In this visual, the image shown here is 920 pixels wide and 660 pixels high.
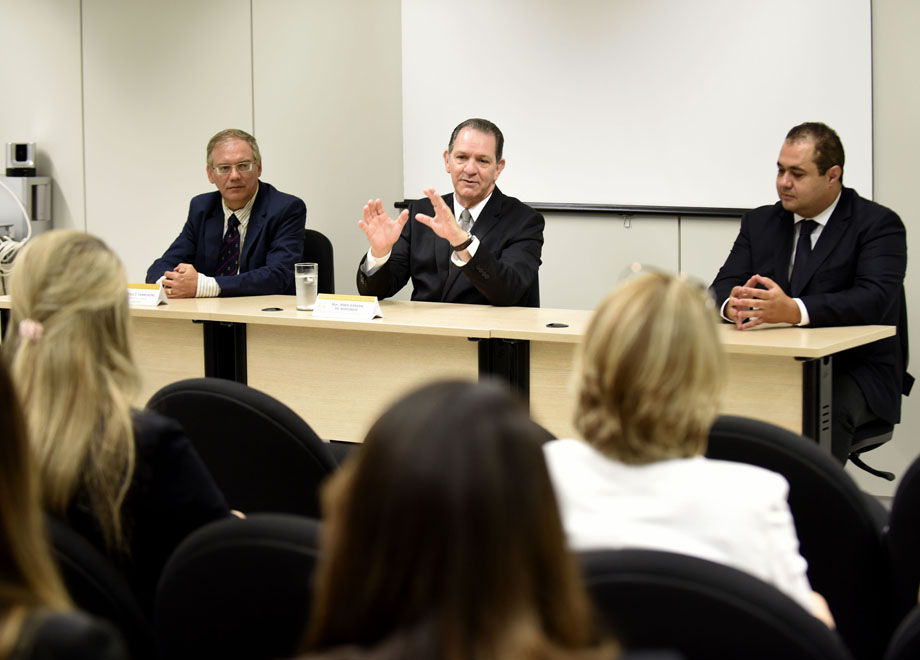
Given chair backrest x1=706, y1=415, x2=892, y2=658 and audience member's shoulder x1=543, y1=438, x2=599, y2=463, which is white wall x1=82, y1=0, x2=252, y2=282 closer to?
chair backrest x1=706, y1=415, x2=892, y2=658

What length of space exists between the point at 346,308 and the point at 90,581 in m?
2.12

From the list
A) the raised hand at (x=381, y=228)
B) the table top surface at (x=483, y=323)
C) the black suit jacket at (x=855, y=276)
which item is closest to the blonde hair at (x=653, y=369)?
the table top surface at (x=483, y=323)

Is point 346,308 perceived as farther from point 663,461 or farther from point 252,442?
point 663,461

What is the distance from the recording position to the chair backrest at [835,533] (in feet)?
5.19

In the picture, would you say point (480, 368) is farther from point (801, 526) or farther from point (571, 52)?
point (571, 52)

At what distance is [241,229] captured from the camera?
4238 mm

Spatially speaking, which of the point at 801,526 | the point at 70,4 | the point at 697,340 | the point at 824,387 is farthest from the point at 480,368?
the point at 70,4

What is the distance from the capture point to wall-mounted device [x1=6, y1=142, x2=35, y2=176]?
5.70 meters

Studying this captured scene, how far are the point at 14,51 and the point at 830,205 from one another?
466 centimetres

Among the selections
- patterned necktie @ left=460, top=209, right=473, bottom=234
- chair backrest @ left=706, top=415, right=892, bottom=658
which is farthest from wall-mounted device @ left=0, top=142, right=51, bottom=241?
chair backrest @ left=706, top=415, right=892, bottom=658

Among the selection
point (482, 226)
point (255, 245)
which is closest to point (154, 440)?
point (482, 226)

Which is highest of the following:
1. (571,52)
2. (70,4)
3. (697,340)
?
(70,4)

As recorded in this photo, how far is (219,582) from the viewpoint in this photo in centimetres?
113

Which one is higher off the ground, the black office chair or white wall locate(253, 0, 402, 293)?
white wall locate(253, 0, 402, 293)
